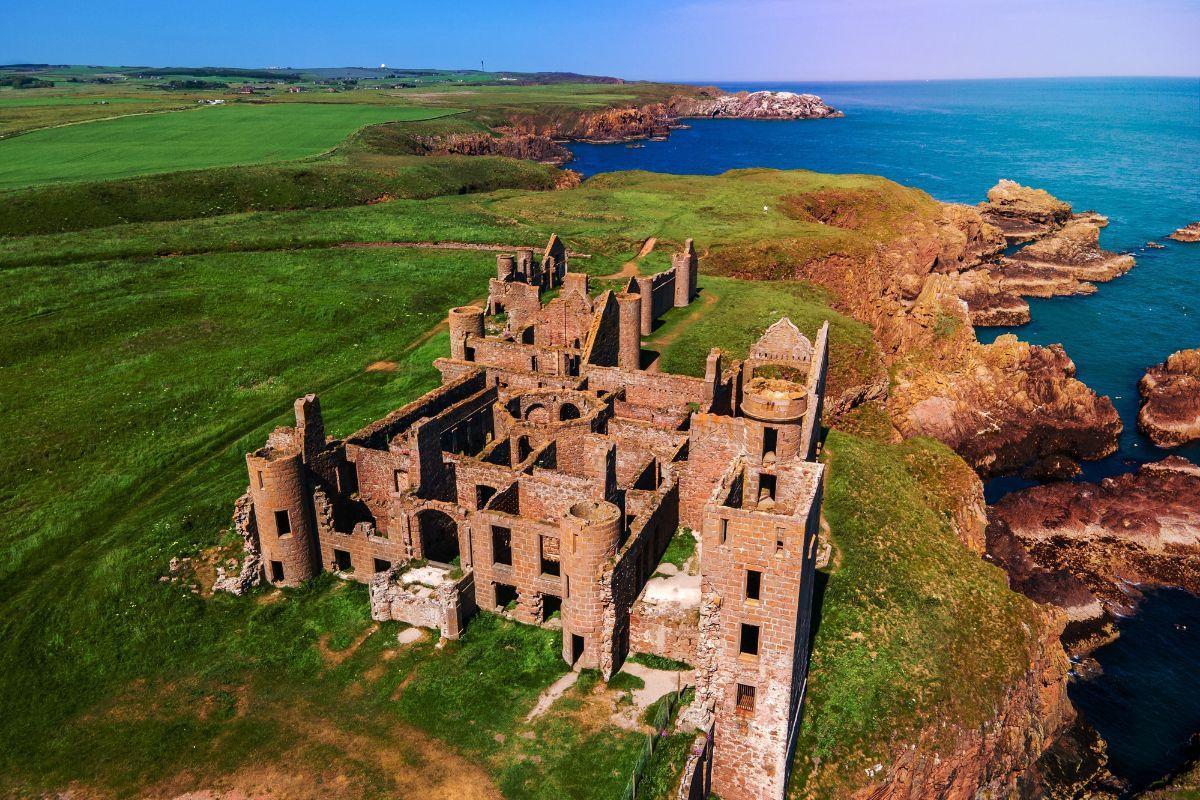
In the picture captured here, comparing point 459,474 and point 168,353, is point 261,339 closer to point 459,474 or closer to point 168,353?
point 168,353

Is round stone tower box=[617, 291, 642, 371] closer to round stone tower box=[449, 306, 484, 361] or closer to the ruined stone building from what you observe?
the ruined stone building

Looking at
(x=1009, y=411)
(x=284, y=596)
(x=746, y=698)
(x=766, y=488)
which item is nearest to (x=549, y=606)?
(x=746, y=698)

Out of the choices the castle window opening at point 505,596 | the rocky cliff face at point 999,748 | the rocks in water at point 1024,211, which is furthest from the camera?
the rocks in water at point 1024,211

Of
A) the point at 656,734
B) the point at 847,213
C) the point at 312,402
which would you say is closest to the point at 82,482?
the point at 312,402

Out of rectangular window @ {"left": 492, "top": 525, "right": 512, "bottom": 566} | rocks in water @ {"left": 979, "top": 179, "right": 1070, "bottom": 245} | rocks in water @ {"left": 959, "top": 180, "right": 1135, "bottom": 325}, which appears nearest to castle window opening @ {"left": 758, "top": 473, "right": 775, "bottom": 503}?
rectangular window @ {"left": 492, "top": 525, "right": 512, "bottom": 566}

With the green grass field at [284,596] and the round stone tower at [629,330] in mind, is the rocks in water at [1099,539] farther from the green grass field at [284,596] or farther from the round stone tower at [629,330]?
the round stone tower at [629,330]

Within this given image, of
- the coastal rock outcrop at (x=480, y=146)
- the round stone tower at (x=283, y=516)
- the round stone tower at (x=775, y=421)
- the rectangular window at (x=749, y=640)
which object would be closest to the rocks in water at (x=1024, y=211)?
the coastal rock outcrop at (x=480, y=146)
